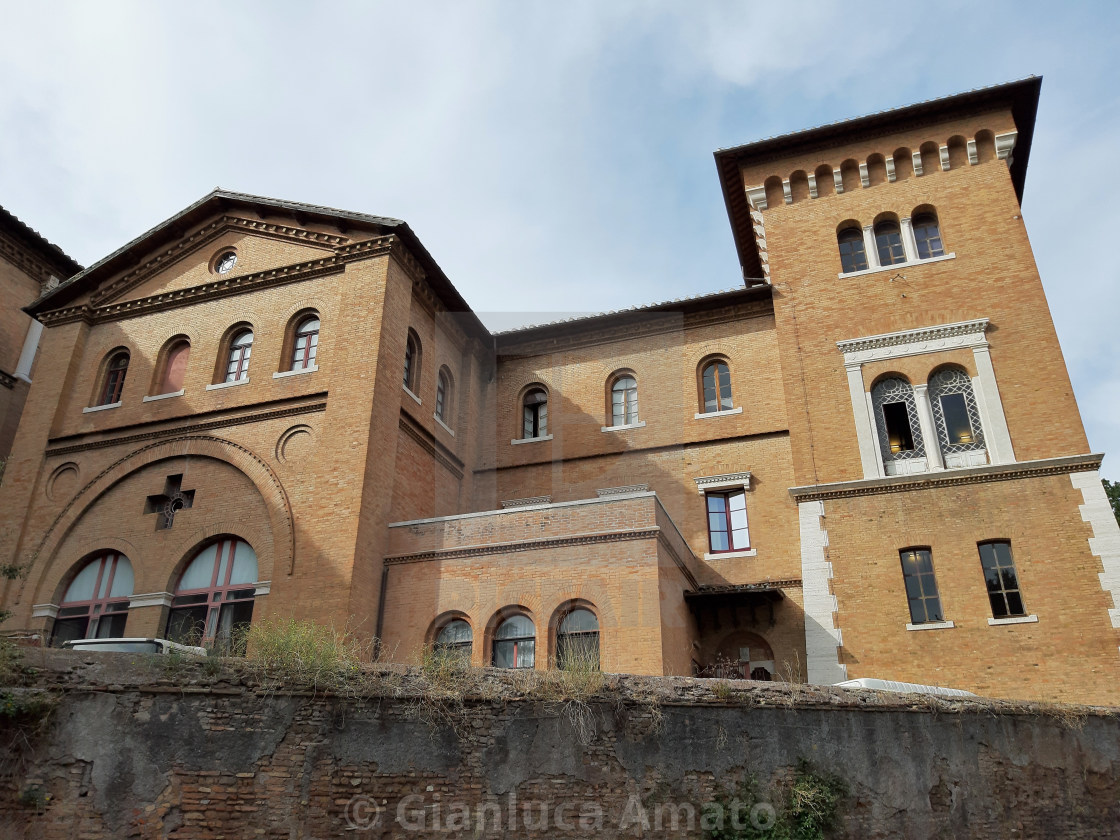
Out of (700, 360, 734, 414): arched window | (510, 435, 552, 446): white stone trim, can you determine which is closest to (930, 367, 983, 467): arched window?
(700, 360, 734, 414): arched window

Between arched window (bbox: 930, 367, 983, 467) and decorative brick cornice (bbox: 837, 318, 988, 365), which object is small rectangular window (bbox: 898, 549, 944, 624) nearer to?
arched window (bbox: 930, 367, 983, 467)

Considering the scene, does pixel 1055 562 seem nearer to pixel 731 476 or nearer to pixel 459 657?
pixel 731 476

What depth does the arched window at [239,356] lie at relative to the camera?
19328 mm

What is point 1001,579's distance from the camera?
50.8 ft

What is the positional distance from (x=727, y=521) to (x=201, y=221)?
48.7 feet

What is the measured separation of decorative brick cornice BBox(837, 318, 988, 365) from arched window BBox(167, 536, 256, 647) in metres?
13.1

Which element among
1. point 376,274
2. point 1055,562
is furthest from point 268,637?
point 1055,562

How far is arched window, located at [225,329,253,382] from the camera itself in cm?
1933

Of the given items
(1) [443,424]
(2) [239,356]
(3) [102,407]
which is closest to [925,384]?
(1) [443,424]

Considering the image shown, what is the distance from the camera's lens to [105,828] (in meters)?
7.77

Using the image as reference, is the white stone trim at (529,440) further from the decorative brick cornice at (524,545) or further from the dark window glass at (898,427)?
the dark window glass at (898,427)

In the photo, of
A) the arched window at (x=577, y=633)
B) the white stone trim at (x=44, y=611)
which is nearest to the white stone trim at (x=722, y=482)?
the arched window at (x=577, y=633)

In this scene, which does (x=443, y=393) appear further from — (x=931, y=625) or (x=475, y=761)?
(x=475, y=761)

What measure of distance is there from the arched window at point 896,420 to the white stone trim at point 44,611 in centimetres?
1747
